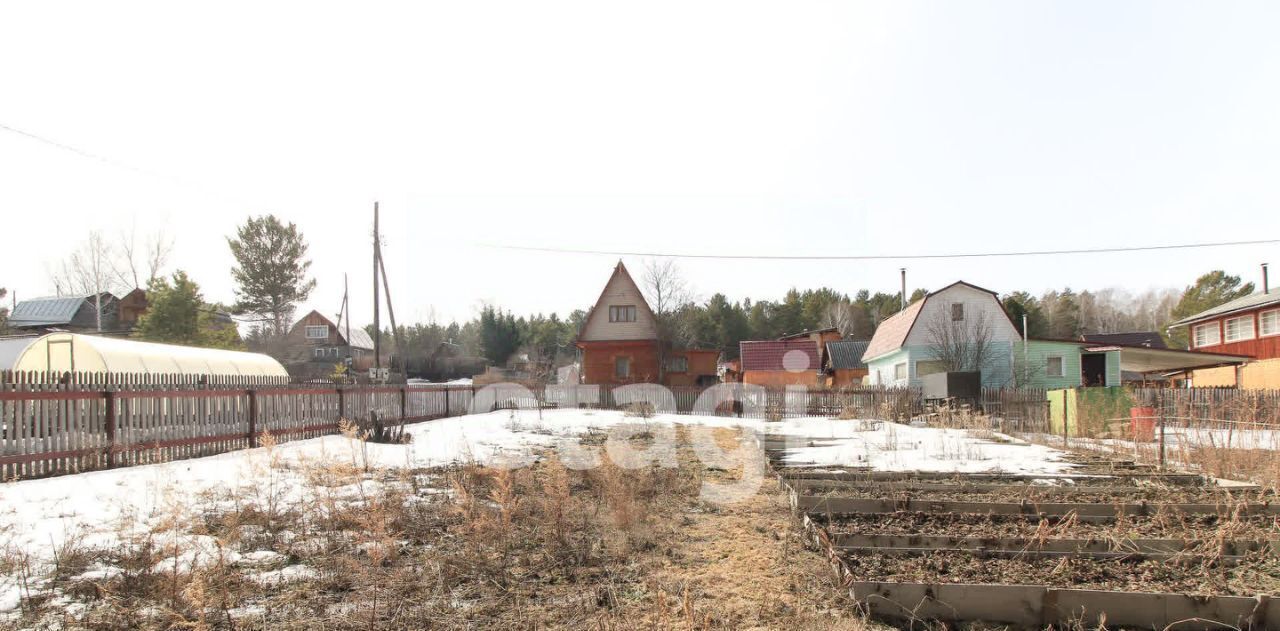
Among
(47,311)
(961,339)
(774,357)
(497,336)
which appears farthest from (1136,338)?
(47,311)

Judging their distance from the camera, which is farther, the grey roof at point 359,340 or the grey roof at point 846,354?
the grey roof at point 359,340

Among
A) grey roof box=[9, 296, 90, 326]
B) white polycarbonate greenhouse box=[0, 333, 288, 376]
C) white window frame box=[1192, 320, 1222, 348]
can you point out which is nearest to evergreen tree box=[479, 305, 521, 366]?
grey roof box=[9, 296, 90, 326]

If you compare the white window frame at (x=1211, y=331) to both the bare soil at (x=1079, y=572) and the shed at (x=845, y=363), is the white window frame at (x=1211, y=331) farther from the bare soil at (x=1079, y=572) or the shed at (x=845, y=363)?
the bare soil at (x=1079, y=572)

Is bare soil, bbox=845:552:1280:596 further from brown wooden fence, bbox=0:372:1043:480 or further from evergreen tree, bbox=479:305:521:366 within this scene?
evergreen tree, bbox=479:305:521:366

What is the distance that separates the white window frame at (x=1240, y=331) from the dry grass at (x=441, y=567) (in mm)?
32912

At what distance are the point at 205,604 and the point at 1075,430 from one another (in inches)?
704

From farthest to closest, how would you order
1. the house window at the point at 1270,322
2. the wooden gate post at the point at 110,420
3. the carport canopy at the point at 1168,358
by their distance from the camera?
the house window at the point at 1270,322, the carport canopy at the point at 1168,358, the wooden gate post at the point at 110,420

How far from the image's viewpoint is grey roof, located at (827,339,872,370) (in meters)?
41.5

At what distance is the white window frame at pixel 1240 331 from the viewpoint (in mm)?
29609

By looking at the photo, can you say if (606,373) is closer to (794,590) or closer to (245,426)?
(245,426)

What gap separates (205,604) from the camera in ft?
13.8

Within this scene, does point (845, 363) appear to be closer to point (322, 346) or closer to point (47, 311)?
point (322, 346)

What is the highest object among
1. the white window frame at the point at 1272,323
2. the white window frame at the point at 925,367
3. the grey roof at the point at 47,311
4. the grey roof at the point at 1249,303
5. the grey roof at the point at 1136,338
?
the grey roof at the point at 47,311

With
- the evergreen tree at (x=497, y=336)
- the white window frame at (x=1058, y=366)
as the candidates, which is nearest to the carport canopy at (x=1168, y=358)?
the white window frame at (x=1058, y=366)
